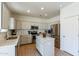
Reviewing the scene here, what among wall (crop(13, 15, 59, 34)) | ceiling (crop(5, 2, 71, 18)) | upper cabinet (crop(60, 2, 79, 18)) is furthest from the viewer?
wall (crop(13, 15, 59, 34))

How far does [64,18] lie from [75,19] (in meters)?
0.87

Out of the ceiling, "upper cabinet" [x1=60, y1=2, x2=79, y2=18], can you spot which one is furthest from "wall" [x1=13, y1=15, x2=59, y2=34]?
"upper cabinet" [x1=60, y1=2, x2=79, y2=18]

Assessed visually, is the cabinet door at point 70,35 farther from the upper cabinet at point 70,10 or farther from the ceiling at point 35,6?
the ceiling at point 35,6

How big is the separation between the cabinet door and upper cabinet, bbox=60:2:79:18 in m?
0.22

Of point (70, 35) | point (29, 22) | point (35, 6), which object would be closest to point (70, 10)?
point (70, 35)

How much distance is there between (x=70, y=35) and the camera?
4191mm

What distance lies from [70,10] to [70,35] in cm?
122

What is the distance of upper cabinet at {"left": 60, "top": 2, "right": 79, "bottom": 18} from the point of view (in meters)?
3.80

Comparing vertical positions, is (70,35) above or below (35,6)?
below

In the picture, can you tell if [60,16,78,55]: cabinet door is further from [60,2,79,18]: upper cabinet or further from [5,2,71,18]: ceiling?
[5,2,71,18]: ceiling

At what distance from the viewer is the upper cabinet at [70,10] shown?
12.5ft

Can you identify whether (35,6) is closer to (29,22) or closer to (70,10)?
(70,10)

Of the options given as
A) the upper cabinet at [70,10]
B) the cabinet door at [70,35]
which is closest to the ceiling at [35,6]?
the upper cabinet at [70,10]

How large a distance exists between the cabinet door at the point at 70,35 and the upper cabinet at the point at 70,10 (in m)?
0.22
